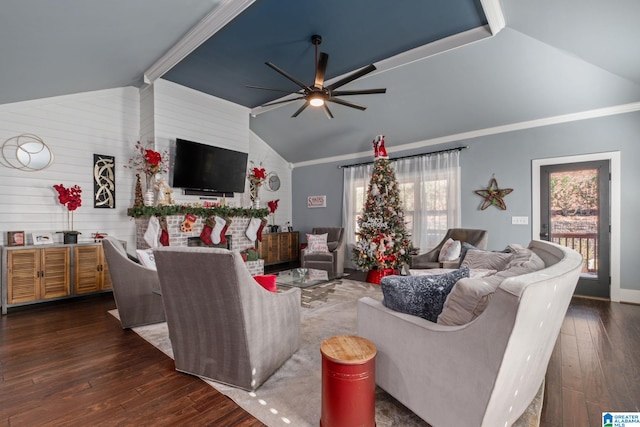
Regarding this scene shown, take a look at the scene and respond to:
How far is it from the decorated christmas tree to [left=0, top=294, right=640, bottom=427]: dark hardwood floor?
7.55 ft

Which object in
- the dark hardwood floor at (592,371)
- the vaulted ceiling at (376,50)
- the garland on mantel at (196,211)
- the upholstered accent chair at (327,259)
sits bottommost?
the dark hardwood floor at (592,371)

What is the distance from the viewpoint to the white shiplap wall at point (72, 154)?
401cm

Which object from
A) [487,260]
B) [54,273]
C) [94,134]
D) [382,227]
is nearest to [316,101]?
[382,227]

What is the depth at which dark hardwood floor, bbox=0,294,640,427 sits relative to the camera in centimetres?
176

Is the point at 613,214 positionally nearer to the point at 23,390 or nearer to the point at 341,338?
the point at 341,338

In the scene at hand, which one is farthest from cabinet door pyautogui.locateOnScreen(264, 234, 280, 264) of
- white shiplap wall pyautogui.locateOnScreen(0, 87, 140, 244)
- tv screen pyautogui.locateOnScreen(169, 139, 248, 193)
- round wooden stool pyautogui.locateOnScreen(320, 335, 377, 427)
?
round wooden stool pyautogui.locateOnScreen(320, 335, 377, 427)

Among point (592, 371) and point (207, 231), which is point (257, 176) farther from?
point (592, 371)

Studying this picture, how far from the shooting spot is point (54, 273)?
3.97m

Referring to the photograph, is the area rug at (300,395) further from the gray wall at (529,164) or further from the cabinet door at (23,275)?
the gray wall at (529,164)

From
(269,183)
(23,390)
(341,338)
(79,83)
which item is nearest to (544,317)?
(341,338)

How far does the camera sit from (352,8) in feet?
10.2

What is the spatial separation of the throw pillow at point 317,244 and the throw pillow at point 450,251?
222 centimetres

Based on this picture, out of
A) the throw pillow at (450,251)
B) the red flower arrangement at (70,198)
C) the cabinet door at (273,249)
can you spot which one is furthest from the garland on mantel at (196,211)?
the throw pillow at (450,251)

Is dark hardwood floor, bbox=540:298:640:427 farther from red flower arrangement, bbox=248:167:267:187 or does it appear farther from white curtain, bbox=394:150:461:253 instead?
red flower arrangement, bbox=248:167:267:187
